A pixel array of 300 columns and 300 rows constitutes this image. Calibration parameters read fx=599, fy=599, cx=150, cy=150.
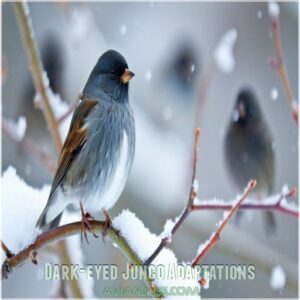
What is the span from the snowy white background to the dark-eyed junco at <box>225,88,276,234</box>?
211mm

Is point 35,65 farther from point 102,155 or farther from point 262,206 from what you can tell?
point 262,206

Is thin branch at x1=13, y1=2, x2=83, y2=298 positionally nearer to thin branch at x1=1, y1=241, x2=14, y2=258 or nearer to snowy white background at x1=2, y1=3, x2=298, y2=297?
thin branch at x1=1, y1=241, x2=14, y2=258

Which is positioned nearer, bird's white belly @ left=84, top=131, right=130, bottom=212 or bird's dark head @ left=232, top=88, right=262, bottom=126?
bird's white belly @ left=84, top=131, right=130, bottom=212

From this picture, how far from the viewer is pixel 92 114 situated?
1.10 m

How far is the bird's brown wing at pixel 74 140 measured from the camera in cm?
108

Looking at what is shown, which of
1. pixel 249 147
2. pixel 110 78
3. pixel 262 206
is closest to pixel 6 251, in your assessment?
pixel 110 78

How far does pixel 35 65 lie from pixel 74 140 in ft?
0.61

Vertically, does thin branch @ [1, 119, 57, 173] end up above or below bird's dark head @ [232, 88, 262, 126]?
above

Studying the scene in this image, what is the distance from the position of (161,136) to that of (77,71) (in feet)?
2.37

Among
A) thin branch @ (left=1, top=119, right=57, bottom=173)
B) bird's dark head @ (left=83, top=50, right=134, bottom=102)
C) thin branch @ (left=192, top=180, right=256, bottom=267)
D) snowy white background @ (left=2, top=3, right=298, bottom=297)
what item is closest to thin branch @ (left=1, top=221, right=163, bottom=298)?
thin branch @ (left=192, top=180, right=256, bottom=267)

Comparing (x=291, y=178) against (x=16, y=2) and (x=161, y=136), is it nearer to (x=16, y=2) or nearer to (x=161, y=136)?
(x=161, y=136)

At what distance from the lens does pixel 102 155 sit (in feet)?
3.67

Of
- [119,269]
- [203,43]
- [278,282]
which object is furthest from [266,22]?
[119,269]

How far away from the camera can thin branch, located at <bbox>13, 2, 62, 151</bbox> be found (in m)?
Answer: 1.16
